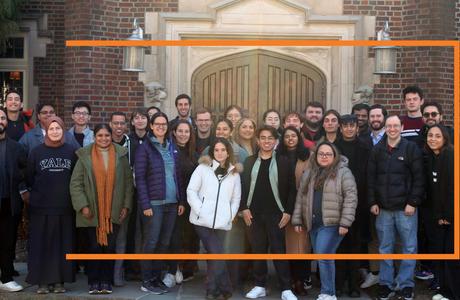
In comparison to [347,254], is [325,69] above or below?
above

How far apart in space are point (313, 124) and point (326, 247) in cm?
124

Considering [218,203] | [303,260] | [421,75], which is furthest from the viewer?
[421,75]

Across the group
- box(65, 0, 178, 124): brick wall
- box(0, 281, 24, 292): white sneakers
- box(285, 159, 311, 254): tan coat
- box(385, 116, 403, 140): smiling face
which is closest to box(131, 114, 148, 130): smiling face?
box(285, 159, 311, 254): tan coat

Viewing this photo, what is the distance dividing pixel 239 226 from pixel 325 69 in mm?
4015

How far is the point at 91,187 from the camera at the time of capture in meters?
6.93

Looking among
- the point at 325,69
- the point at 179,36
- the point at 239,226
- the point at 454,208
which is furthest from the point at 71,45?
the point at 454,208

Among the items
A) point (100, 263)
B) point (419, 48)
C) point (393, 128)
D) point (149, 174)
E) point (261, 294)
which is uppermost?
point (419, 48)

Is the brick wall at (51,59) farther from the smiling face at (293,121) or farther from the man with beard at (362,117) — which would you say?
the man with beard at (362,117)

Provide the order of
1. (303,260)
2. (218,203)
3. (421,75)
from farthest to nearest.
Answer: (421,75) → (303,260) → (218,203)

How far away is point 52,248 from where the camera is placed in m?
7.05

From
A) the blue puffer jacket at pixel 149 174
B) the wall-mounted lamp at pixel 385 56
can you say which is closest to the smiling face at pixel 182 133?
the blue puffer jacket at pixel 149 174

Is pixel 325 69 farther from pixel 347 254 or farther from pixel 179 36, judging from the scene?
pixel 347 254

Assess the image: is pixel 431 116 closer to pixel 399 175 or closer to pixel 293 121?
pixel 399 175

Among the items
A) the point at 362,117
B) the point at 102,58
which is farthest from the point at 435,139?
the point at 102,58
